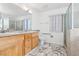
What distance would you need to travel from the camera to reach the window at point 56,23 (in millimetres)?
4895

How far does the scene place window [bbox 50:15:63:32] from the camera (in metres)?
4.89

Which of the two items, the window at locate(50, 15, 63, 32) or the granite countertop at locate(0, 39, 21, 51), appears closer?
the granite countertop at locate(0, 39, 21, 51)

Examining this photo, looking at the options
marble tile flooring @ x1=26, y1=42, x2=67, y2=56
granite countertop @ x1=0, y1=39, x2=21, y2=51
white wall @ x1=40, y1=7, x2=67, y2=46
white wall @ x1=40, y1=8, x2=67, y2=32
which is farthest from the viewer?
white wall @ x1=40, y1=8, x2=67, y2=32

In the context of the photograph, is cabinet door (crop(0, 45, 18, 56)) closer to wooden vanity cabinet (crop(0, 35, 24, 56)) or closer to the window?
wooden vanity cabinet (crop(0, 35, 24, 56))

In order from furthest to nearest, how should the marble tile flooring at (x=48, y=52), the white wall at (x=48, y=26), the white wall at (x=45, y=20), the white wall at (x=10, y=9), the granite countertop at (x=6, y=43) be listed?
the white wall at (x=45, y=20)
the white wall at (x=48, y=26)
the marble tile flooring at (x=48, y=52)
the white wall at (x=10, y=9)
the granite countertop at (x=6, y=43)

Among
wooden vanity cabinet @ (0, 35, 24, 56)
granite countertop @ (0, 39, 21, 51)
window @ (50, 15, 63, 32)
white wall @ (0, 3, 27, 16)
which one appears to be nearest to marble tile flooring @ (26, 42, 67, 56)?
wooden vanity cabinet @ (0, 35, 24, 56)

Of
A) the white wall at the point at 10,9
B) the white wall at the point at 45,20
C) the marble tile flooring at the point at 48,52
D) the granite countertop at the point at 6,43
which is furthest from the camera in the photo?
the white wall at the point at 45,20

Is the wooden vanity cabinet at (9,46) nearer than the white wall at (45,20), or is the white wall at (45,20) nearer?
the wooden vanity cabinet at (9,46)

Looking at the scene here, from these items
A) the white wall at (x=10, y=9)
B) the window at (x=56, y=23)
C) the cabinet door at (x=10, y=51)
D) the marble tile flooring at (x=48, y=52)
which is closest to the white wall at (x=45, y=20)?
the window at (x=56, y=23)

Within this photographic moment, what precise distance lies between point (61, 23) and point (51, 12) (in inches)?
32.8

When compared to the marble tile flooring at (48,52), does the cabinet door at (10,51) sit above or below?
above

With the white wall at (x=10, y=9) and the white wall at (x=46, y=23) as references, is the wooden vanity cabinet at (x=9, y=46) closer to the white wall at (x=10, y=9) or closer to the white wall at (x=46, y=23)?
the white wall at (x=10, y=9)

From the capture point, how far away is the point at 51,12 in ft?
17.1

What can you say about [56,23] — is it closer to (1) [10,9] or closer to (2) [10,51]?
(1) [10,9]
